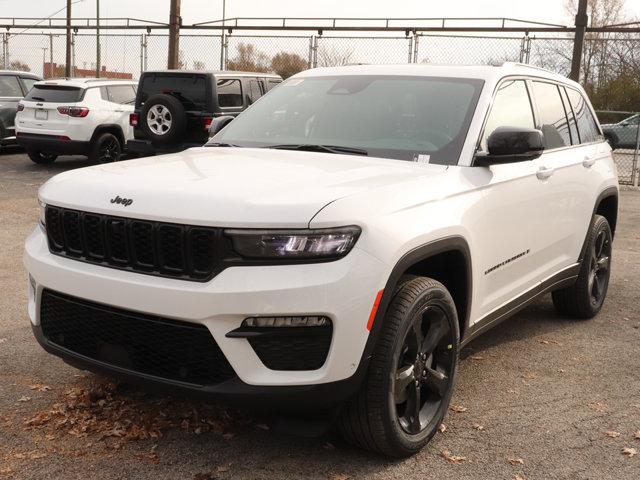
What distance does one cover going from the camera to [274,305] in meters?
2.83

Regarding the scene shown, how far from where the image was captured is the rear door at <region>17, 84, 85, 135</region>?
13.7 m

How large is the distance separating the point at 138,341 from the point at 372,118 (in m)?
1.95

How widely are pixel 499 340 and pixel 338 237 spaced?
2788 mm

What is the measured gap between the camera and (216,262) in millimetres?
2906

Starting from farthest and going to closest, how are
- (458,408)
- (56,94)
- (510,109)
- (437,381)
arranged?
1. (56,94)
2. (510,109)
3. (458,408)
4. (437,381)

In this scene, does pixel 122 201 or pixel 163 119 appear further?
pixel 163 119

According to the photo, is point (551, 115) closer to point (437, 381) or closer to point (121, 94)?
point (437, 381)

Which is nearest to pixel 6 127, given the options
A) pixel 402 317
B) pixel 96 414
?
pixel 96 414

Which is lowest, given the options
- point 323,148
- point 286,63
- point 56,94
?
point 323,148

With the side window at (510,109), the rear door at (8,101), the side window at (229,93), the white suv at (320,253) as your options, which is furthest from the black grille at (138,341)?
the rear door at (8,101)

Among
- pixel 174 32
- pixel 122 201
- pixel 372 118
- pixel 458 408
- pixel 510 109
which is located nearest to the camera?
pixel 122 201

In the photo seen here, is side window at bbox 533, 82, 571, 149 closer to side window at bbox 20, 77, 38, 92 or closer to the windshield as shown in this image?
the windshield

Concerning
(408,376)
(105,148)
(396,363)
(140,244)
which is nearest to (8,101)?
(105,148)

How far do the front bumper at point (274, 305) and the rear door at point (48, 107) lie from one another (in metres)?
11.5
